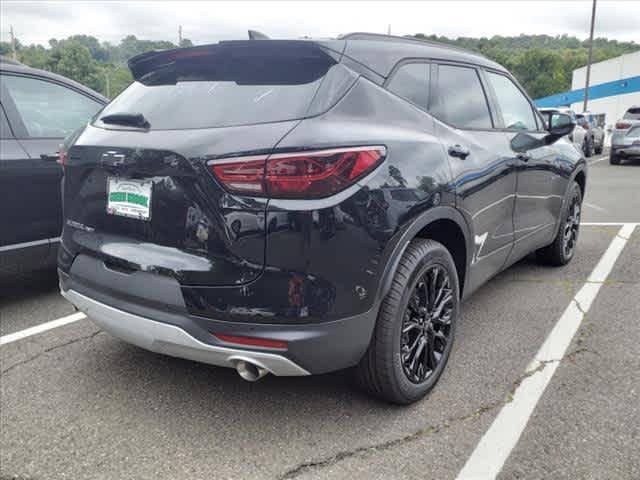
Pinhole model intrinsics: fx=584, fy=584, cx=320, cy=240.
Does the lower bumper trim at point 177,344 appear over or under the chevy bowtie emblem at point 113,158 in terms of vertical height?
under

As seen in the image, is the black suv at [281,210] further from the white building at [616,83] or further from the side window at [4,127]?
the white building at [616,83]

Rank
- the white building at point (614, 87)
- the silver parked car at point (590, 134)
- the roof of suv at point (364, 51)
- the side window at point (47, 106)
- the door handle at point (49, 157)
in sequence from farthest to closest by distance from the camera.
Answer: the white building at point (614, 87), the silver parked car at point (590, 134), the side window at point (47, 106), the door handle at point (49, 157), the roof of suv at point (364, 51)

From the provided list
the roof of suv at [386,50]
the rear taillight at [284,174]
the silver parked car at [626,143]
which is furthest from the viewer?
the silver parked car at [626,143]

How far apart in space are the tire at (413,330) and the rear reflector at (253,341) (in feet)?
1.58

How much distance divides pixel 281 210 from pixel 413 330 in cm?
100

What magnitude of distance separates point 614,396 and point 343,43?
2138 millimetres

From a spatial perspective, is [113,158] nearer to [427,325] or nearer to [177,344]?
[177,344]

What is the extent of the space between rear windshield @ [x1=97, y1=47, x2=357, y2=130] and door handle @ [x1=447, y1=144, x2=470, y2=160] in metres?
0.68

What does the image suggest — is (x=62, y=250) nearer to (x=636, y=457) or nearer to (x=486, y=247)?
(x=486, y=247)

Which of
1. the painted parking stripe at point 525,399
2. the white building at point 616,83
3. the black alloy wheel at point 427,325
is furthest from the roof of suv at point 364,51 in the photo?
the white building at point 616,83

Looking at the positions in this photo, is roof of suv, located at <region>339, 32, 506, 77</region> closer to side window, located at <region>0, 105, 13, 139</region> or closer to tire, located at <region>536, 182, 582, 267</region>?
tire, located at <region>536, 182, 582, 267</region>

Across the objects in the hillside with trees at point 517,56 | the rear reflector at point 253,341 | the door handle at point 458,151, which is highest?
the hillside with trees at point 517,56

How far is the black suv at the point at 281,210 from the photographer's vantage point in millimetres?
2195

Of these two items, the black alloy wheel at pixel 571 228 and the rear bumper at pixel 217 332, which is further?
the black alloy wheel at pixel 571 228
